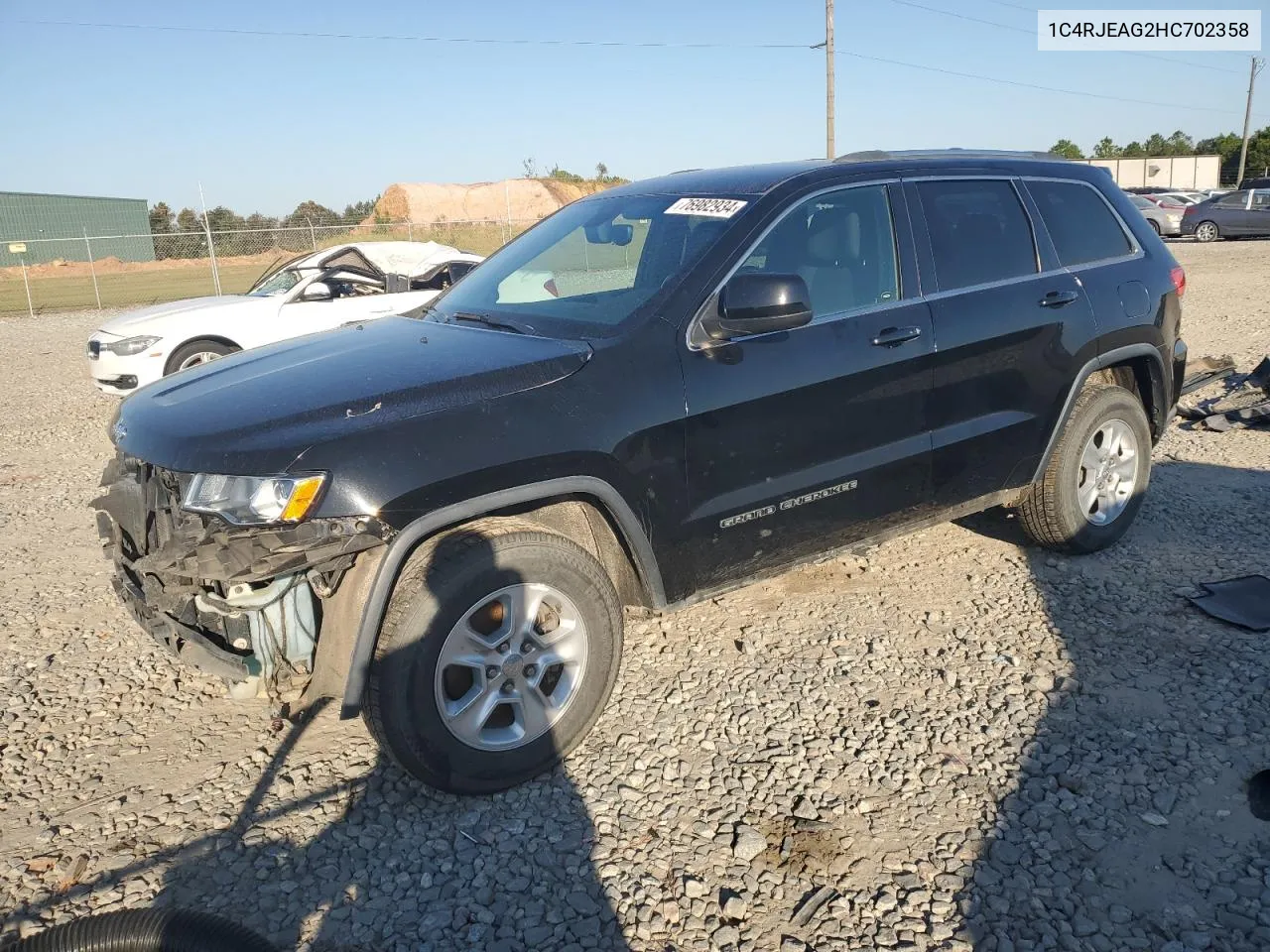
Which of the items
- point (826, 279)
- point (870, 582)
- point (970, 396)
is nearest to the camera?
point (826, 279)

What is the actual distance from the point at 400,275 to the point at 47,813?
7720mm

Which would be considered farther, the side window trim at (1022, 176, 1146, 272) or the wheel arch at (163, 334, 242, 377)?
the wheel arch at (163, 334, 242, 377)

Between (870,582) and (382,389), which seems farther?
(870,582)

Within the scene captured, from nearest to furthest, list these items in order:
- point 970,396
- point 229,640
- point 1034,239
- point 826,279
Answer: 1. point 229,640
2. point 826,279
3. point 970,396
4. point 1034,239

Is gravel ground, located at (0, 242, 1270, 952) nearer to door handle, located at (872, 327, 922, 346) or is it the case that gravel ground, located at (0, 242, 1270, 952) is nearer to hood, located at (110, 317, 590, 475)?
hood, located at (110, 317, 590, 475)

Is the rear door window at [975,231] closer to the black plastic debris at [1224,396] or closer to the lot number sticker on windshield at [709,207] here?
the lot number sticker on windshield at [709,207]

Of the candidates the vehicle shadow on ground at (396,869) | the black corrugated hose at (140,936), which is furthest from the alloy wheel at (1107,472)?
the black corrugated hose at (140,936)

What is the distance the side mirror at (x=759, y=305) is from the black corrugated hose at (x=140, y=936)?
228 centimetres

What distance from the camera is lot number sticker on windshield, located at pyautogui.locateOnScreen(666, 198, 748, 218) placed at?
3685mm

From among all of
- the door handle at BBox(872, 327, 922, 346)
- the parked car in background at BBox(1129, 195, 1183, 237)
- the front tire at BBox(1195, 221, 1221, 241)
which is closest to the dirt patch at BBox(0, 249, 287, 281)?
the parked car in background at BBox(1129, 195, 1183, 237)

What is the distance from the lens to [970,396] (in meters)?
4.09

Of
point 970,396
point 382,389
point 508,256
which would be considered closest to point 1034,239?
point 970,396

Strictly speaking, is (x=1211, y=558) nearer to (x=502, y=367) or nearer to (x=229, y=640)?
(x=502, y=367)

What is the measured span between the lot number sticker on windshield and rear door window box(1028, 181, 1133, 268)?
1678mm
